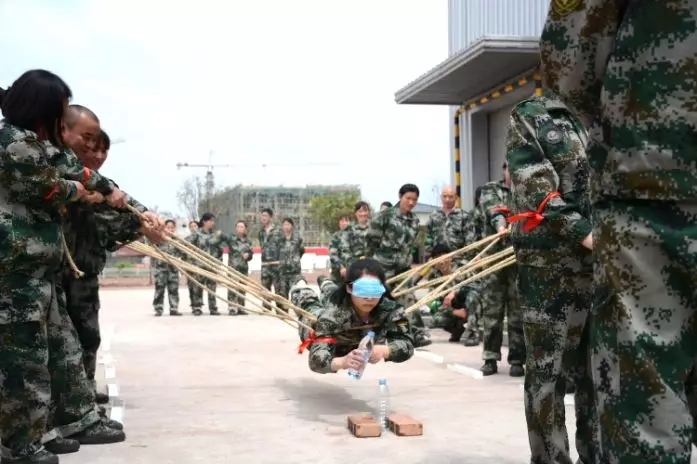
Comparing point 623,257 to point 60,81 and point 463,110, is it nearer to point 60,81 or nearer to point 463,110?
point 60,81

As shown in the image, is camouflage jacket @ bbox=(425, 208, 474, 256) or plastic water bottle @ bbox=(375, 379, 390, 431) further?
camouflage jacket @ bbox=(425, 208, 474, 256)

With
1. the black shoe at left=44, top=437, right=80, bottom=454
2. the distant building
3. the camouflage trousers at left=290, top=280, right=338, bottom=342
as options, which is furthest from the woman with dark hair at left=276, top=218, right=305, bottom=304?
the distant building

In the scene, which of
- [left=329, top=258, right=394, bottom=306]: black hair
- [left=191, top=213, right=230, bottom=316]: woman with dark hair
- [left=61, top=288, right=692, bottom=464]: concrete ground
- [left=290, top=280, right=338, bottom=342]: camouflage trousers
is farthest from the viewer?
[left=191, top=213, right=230, bottom=316]: woman with dark hair

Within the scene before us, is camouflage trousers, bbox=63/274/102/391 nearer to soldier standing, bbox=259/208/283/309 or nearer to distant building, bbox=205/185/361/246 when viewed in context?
soldier standing, bbox=259/208/283/309

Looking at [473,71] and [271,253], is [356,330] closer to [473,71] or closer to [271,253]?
[473,71]

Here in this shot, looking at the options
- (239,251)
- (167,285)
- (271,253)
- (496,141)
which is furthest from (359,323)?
(239,251)

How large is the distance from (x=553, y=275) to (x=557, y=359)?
0.31 metres

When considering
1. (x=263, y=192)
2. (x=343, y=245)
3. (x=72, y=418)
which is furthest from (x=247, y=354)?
(x=263, y=192)

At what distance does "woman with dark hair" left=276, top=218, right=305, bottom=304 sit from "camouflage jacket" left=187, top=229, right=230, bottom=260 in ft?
3.97

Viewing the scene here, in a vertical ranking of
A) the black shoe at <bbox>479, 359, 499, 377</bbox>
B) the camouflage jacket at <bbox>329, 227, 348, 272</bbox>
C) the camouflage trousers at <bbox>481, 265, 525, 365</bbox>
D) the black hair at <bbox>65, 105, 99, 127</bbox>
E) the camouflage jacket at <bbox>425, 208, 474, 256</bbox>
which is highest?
the black hair at <bbox>65, 105, 99, 127</bbox>

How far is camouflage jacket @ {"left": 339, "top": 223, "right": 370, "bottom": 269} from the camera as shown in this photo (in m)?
9.48

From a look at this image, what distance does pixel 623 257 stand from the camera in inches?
73.5

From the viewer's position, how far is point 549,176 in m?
3.02

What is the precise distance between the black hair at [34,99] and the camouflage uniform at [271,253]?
10.1 metres
